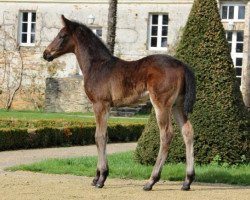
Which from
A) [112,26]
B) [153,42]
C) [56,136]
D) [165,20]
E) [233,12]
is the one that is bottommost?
[56,136]

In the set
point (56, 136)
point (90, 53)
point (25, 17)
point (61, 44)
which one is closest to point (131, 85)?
point (90, 53)

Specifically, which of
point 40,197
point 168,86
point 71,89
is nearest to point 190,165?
point 168,86

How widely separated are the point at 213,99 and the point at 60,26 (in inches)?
1093

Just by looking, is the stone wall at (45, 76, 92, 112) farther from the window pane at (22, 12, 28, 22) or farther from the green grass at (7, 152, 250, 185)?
the green grass at (7, 152, 250, 185)

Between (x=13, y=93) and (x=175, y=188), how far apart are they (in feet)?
101

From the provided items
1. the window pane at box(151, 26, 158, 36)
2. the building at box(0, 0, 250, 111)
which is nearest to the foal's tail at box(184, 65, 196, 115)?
the building at box(0, 0, 250, 111)

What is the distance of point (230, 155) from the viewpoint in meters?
13.7

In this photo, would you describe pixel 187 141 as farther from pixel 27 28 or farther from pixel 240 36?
pixel 27 28

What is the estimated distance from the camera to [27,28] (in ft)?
137

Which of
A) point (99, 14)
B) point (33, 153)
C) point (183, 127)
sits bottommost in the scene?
point (33, 153)

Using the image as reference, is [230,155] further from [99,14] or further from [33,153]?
[99,14]

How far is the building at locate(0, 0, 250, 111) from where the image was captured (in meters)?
38.5

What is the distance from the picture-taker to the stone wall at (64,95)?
36.9 metres

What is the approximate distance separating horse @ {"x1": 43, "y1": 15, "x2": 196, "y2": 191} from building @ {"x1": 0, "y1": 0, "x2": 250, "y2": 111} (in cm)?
2670
